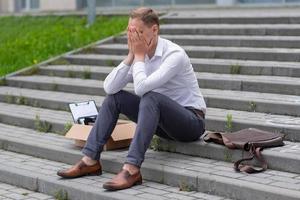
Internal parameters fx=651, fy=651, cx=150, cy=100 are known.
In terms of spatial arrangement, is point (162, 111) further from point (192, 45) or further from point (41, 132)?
point (192, 45)

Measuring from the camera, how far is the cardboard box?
6.06m

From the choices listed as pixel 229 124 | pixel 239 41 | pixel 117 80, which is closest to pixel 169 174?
pixel 117 80

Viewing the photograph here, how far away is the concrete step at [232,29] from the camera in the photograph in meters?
9.25

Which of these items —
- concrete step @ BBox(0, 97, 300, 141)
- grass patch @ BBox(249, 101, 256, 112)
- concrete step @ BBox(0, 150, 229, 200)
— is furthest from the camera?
grass patch @ BBox(249, 101, 256, 112)

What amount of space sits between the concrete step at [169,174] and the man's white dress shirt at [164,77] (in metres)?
0.56

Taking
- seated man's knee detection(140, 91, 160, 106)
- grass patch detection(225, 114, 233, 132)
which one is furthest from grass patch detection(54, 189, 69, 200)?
grass patch detection(225, 114, 233, 132)

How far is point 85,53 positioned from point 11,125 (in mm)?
2990

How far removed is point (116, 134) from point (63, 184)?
743 mm

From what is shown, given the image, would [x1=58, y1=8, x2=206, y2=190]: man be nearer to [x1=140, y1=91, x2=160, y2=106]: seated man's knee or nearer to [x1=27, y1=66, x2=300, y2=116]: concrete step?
[x1=140, y1=91, x2=160, y2=106]: seated man's knee


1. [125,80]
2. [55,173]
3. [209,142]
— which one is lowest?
[55,173]

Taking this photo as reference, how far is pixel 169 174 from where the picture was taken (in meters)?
5.42

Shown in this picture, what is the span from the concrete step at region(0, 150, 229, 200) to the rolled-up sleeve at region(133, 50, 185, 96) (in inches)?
32.3

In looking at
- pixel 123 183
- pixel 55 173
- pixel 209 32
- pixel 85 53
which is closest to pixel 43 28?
pixel 85 53

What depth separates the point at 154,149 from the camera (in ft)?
19.8
